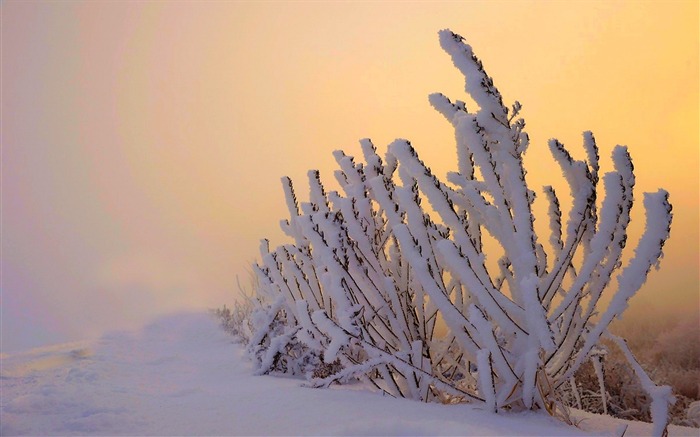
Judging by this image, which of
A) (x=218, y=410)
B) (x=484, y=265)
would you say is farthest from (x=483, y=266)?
(x=218, y=410)

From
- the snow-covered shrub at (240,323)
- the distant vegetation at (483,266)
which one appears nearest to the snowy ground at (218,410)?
the distant vegetation at (483,266)

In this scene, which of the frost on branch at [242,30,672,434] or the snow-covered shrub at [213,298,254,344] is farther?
the snow-covered shrub at [213,298,254,344]

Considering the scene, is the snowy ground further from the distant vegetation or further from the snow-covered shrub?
the snow-covered shrub

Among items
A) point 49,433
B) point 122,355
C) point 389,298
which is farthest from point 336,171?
point 122,355

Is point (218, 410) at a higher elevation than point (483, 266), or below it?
below

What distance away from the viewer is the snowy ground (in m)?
1.46

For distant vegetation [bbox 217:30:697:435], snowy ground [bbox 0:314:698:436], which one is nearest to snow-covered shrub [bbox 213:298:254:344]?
snowy ground [bbox 0:314:698:436]

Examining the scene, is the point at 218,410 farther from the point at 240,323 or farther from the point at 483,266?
the point at 240,323

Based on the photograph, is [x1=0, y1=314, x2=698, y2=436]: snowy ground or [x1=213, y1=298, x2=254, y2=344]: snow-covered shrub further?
[x1=213, y1=298, x2=254, y2=344]: snow-covered shrub

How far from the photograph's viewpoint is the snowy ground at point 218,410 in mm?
1462

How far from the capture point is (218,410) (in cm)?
183

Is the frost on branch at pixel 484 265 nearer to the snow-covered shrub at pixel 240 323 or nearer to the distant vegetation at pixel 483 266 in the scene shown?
the distant vegetation at pixel 483 266

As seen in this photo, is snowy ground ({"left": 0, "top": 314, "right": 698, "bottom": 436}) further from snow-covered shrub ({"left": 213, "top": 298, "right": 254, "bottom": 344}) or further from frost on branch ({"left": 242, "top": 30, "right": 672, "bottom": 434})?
snow-covered shrub ({"left": 213, "top": 298, "right": 254, "bottom": 344})

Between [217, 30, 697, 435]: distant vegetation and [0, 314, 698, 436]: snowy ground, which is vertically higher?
[217, 30, 697, 435]: distant vegetation
